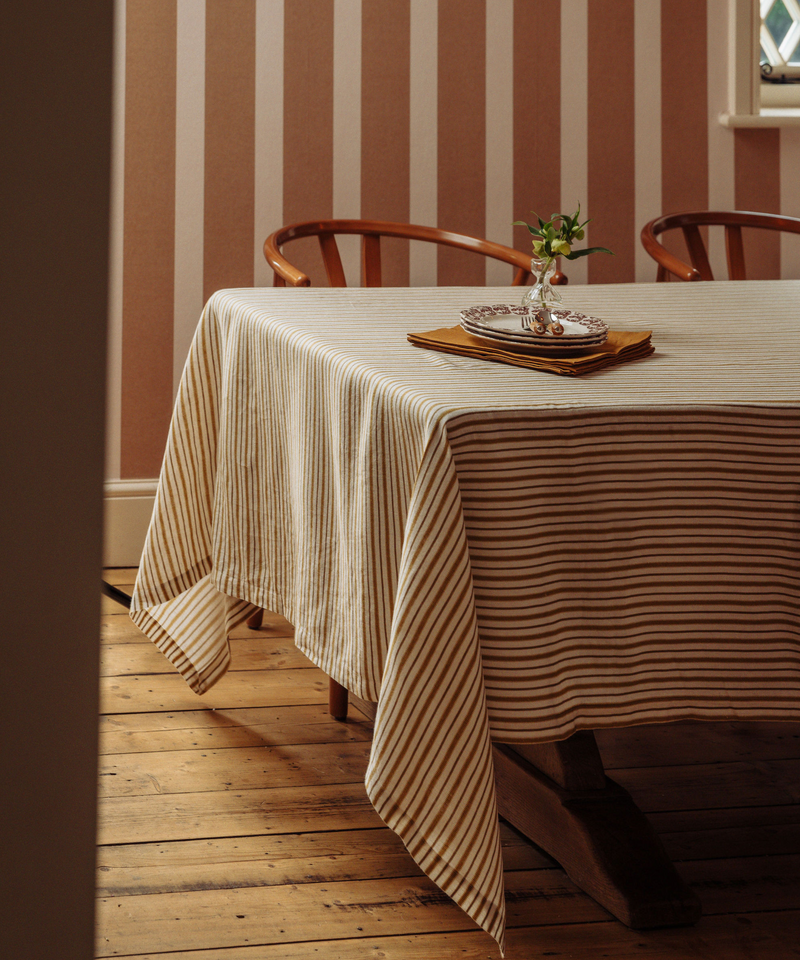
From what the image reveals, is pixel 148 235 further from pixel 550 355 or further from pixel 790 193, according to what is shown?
pixel 790 193

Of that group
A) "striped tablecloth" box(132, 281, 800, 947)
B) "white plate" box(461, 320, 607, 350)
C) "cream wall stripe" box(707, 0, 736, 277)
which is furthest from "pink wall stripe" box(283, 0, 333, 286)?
"striped tablecloth" box(132, 281, 800, 947)

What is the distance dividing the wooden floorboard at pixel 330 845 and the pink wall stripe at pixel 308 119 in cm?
132

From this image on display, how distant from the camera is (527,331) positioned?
1258 mm

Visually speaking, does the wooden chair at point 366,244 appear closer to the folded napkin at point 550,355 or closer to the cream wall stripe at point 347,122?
the cream wall stripe at point 347,122

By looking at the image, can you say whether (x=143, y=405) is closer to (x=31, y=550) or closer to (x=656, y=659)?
(x=656, y=659)

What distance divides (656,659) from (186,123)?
2045 millimetres

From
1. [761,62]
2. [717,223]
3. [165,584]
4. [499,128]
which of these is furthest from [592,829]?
[761,62]

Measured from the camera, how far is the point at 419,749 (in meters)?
0.94

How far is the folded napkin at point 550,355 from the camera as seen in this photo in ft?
3.82

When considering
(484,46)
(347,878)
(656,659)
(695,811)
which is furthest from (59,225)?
(484,46)

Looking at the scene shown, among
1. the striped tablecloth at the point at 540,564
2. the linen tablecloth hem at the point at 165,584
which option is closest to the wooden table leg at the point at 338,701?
the linen tablecloth hem at the point at 165,584

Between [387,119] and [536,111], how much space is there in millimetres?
408

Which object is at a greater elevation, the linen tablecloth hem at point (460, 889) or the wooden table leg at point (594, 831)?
the linen tablecloth hem at point (460, 889)

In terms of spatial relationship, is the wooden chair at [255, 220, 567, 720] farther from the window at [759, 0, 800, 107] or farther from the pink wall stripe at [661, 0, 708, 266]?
the window at [759, 0, 800, 107]
